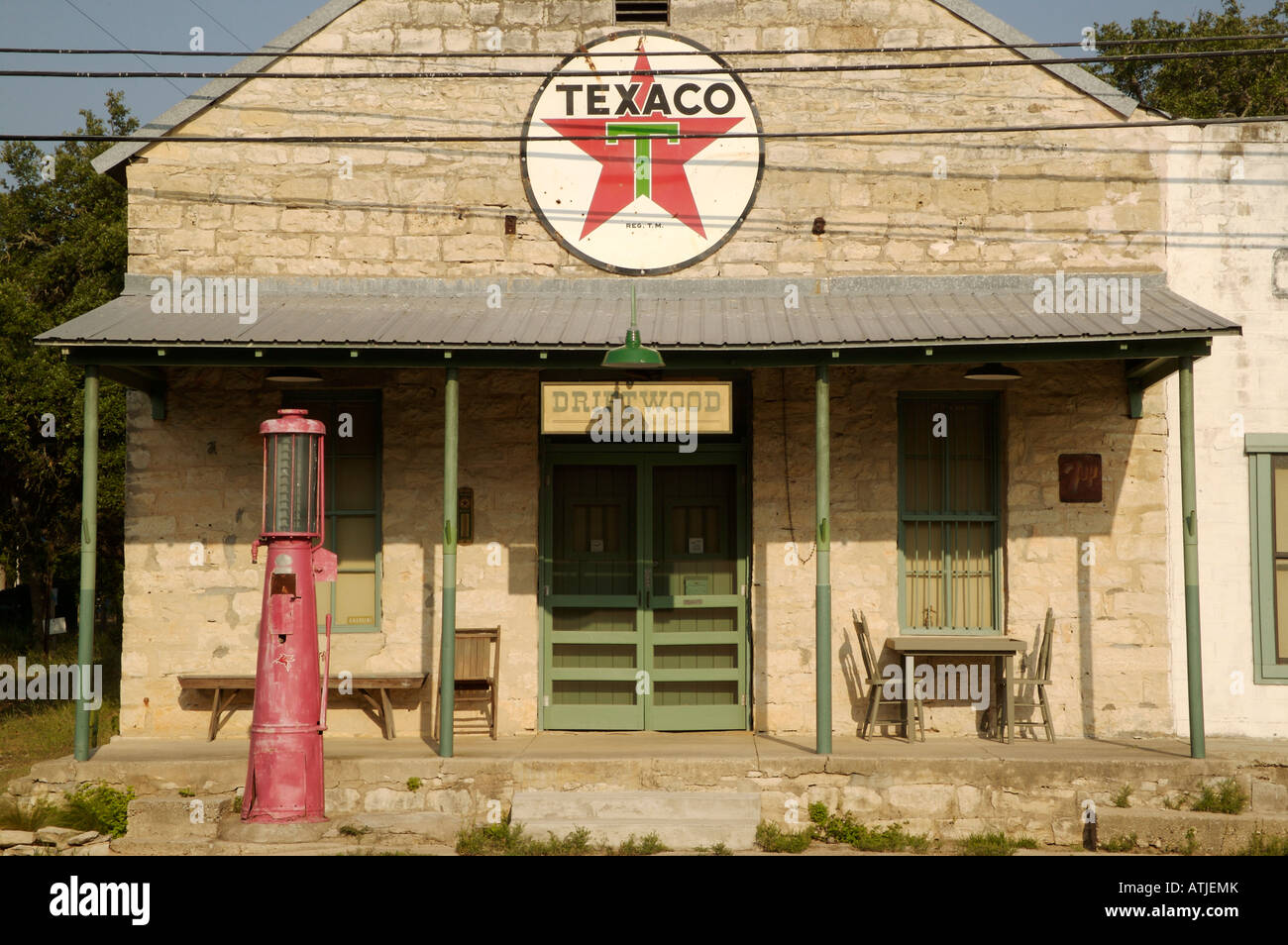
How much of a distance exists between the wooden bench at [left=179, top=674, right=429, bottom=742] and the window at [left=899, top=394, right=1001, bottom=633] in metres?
4.11

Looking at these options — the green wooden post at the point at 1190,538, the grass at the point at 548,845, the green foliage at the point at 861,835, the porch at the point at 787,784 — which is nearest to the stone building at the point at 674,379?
the green wooden post at the point at 1190,538

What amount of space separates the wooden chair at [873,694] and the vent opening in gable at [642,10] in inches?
209

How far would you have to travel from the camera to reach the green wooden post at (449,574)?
941cm

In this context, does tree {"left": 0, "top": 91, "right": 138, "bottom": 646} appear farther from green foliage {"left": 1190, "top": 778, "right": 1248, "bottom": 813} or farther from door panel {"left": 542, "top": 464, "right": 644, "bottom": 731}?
green foliage {"left": 1190, "top": 778, "right": 1248, "bottom": 813}

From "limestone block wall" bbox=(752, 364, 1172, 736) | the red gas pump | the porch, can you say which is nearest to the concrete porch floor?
the porch

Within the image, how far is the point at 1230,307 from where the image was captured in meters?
10.6

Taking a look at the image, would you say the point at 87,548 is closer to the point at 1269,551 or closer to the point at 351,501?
the point at 351,501

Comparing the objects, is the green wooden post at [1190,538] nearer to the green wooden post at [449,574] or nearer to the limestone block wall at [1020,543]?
the limestone block wall at [1020,543]

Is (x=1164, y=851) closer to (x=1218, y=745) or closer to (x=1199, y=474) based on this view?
(x=1218, y=745)

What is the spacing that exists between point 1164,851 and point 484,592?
5.48 m

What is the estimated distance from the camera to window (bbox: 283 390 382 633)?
10.7 metres

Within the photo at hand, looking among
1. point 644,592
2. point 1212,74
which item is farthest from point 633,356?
point 1212,74

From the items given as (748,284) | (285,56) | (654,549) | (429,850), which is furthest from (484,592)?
(285,56)

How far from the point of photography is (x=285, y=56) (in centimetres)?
1073
